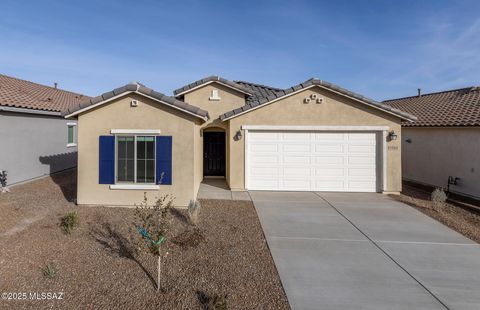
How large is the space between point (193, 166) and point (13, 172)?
Answer: 343 inches

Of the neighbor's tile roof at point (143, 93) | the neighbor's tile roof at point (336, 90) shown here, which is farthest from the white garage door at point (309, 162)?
the neighbor's tile roof at point (143, 93)

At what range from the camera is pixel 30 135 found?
42.2ft

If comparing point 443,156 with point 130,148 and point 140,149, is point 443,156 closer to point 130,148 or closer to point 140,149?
point 140,149

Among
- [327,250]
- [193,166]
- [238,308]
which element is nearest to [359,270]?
[327,250]

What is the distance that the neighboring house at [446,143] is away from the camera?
11305mm

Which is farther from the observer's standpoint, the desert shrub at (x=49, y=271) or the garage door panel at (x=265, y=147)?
the garage door panel at (x=265, y=147)

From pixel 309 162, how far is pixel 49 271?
9.56m

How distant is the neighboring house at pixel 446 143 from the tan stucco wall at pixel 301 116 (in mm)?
3276

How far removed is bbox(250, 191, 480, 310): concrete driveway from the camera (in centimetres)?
441

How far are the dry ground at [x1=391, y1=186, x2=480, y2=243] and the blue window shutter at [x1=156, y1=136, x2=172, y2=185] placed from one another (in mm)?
8614

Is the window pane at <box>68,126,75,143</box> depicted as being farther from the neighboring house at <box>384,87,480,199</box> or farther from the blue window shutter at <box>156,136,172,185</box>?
the neighboring house at <box>384,87,480,199</box>

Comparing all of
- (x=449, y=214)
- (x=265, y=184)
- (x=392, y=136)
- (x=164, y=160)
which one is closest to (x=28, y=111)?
(x=164, y=160)

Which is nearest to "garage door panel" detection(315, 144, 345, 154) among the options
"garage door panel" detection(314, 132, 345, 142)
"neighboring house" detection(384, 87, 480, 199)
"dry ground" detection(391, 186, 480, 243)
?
"garage door panel" detection(314, 132, 345, 142)

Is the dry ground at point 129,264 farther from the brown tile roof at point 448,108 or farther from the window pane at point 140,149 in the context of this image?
the brown tile roof at point 448,108
